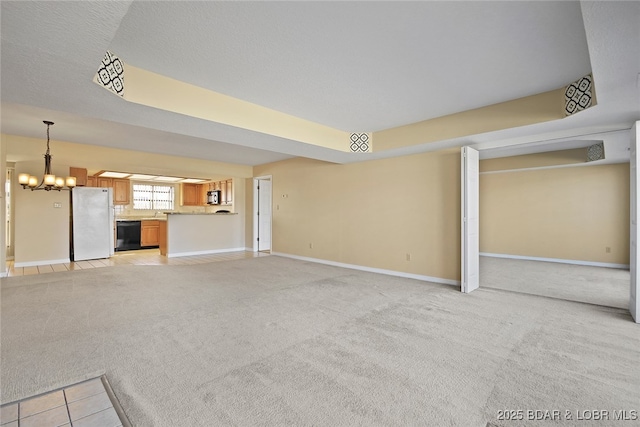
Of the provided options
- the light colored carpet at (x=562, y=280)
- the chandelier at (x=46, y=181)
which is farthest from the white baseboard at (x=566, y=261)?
the chandelier at (x=46, y=181)

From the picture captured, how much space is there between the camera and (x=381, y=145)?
4871 millimetres

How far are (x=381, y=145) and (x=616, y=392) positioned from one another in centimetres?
388

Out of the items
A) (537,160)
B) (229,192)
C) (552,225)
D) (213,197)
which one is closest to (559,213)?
(552,225)

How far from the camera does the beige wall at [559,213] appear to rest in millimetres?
6270

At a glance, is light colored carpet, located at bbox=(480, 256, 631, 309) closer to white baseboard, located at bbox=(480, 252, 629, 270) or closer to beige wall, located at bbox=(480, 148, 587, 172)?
white baseboard, located at bbox=(480, 252, 629, 270)

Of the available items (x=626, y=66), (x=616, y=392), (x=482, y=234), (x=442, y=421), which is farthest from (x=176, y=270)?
(x=482, y=234)

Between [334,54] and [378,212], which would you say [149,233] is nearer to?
[378,212]

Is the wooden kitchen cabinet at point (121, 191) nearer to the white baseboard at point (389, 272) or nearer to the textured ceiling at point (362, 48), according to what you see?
the white baseboard at point (389, 272)

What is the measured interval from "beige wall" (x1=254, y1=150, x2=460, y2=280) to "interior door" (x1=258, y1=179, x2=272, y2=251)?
125 centimetres

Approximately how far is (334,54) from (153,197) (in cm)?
966

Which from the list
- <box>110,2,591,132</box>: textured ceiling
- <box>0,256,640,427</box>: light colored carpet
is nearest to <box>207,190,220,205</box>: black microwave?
<box>0,256,640,427</box>: light colored carpet

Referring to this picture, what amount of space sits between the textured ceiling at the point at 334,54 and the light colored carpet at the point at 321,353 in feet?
7.14

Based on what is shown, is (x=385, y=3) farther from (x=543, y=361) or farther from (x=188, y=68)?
(x=543, y=361)

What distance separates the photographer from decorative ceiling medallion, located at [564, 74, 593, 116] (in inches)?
111
